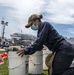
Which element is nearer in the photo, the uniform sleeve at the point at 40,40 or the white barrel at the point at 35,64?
the uniform sleeve at the point at 40,40

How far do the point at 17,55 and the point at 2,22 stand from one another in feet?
230

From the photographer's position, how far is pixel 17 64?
7195 millimetres

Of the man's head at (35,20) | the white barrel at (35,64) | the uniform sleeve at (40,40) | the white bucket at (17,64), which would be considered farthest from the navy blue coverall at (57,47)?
the white barrel at (35,64)

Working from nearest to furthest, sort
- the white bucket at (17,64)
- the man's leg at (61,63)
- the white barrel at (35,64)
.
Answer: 1. the man's leg at (61,63)
2. the white bucket at (17,64)
3. the white barrel at (35,64)

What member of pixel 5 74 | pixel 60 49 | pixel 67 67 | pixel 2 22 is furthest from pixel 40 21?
pixel 2 22

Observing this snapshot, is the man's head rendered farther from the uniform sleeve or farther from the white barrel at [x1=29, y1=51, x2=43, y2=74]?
the white barrel at [x1=29, y1=51, x2=43, y2=74]

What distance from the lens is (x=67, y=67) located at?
19.4 ft

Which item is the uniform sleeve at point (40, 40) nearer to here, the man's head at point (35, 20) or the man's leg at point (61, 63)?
the man's head at point (35, 20)

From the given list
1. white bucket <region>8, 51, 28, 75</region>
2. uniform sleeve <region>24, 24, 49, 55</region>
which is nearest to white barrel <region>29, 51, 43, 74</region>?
white bucket <region>8, 51, 28, 75</region>

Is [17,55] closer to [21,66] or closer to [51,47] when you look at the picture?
[21,66]

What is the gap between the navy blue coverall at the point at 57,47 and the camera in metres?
5.83

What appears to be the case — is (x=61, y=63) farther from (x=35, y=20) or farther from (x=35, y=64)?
(x=35, y=64)

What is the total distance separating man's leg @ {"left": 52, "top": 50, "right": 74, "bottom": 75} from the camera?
5.82 metres

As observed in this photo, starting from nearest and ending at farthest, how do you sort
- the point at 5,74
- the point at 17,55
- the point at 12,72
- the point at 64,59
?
1. the point at 64,59
2. the point at 17,55
3. the point at 12,72
4. the point at 5,74
